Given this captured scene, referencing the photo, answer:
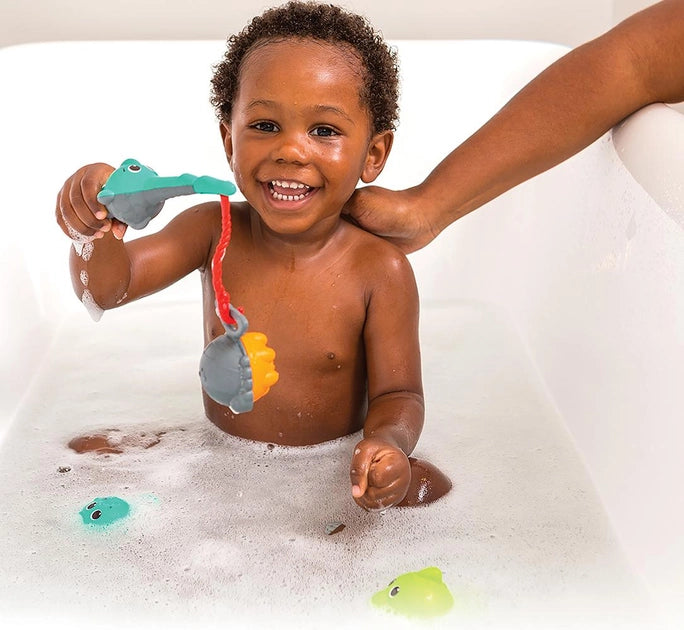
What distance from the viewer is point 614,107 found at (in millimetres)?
1289

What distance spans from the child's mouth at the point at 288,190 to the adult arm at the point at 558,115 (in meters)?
0.16

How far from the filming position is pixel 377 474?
103 centimetres

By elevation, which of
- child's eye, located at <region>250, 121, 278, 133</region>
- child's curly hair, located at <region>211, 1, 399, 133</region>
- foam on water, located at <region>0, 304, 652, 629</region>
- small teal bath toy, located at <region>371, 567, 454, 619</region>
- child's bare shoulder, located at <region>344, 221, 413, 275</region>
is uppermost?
child's curly hair, located at <region>211, 1, 399, 133</region>

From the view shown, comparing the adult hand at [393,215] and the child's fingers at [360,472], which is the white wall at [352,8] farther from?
the child's fingers at [360,472]

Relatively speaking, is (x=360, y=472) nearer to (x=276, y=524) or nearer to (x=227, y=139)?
(x=276, y=524)

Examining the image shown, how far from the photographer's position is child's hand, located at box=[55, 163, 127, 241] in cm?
104

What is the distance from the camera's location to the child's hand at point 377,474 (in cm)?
103

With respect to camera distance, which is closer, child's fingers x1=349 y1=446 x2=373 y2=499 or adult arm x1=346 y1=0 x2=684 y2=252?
child's fingers x1=349 y1=446 x2=373 y2=499

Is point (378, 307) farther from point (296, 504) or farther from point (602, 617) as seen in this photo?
point (602, 617)

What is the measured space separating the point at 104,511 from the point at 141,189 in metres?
0.37

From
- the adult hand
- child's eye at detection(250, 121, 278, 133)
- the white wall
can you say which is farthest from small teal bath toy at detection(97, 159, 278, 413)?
the white wall

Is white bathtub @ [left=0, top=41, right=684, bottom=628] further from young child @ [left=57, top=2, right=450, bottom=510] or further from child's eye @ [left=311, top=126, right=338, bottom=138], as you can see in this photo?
child's eye @ [left=311, top=126, right=338, bottom=138]

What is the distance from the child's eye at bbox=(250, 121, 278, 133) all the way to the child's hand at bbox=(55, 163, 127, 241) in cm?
15

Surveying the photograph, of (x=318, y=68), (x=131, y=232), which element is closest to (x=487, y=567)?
(x=318, y=68)
